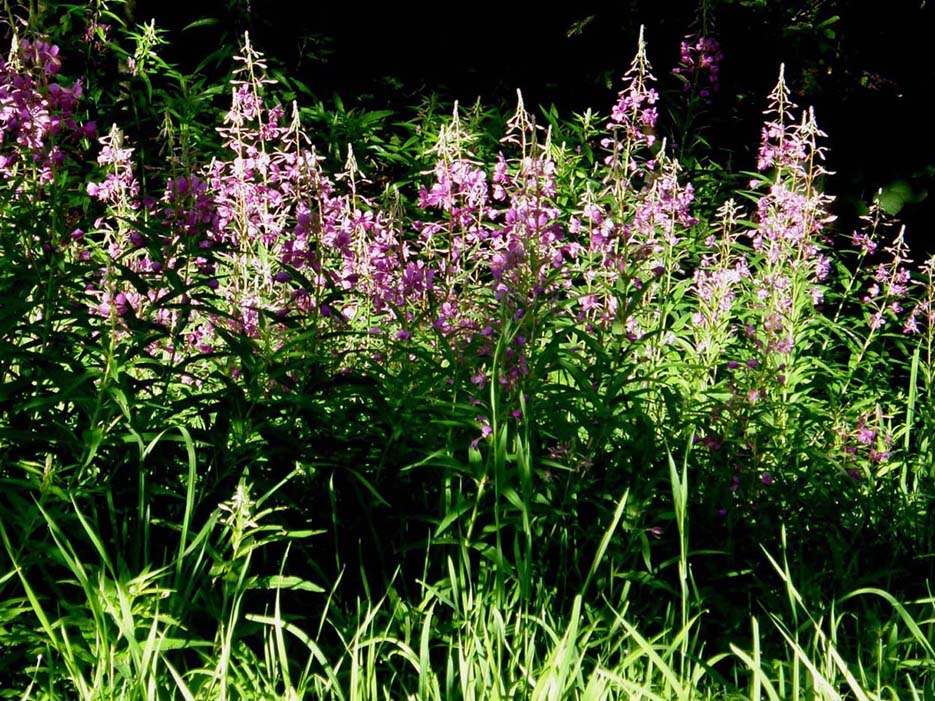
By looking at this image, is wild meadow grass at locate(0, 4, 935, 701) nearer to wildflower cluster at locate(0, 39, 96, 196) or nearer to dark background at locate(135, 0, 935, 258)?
wildflower cluster at locate(0, 39, 96, 196)

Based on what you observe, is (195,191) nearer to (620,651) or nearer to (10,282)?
(10,282)

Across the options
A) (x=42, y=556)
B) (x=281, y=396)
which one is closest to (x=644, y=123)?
(x=281, y=396)

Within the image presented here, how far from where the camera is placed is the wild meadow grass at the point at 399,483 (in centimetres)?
254

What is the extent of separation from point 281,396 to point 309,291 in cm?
32

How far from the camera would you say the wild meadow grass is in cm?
254

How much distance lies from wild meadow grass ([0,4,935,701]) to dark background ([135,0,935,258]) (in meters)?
3.30

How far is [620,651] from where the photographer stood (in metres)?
2.91

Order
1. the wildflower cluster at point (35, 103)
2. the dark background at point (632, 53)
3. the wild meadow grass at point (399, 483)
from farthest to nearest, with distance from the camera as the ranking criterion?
the dark background at point (632, 53), the wildflower cluster at point (35, 103), the wild meadow grass at point (399, 483)

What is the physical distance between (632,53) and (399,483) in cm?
550

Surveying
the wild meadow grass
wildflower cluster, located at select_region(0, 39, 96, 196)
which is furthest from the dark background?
wildflower cluster, located at select_region(0, 39, 96, 196)

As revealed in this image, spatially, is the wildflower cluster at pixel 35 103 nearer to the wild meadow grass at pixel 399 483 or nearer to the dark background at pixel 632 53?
the wild meadow grass at pixel 399 483

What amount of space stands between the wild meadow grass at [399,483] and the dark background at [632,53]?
330 cm

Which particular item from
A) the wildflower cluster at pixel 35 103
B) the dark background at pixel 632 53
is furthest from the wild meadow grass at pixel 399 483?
the dark background at pixel 632 53

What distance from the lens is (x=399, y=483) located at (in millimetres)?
3148
